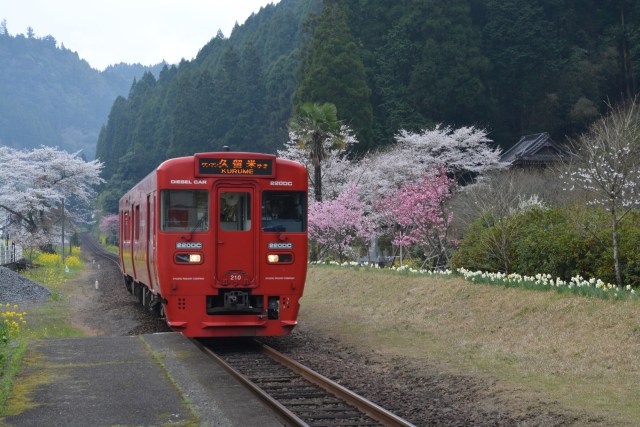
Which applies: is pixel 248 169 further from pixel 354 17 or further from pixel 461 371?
pixel 354 17

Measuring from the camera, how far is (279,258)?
13742 millimetres

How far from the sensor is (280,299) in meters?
13.8

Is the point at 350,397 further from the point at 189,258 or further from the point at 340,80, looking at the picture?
the point at 340,80

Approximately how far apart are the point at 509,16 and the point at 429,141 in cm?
1570

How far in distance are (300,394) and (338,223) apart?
1052 inches

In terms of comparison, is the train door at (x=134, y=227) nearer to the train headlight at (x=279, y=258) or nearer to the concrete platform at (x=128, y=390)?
the concrete platform at (x=128, y=390)

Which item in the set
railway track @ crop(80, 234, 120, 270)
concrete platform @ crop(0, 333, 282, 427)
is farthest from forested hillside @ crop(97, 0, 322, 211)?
concrete platform @ crop(0, 333, 282, 427)

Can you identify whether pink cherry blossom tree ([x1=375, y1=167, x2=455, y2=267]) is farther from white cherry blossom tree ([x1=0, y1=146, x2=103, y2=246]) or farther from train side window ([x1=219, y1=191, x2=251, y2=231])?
white cherry blossom tree ([x1=0, y1=146, x2=103, y2=246])

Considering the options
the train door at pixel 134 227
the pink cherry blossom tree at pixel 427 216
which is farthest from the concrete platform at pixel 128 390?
the pink cherry blossom tree at pixel 427 216

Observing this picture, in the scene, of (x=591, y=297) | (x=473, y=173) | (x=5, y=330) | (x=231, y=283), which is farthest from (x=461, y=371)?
(x=473, y=173)

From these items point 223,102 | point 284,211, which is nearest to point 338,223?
point 284,211

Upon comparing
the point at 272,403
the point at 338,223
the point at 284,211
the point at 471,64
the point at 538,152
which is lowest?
the point at 272,403

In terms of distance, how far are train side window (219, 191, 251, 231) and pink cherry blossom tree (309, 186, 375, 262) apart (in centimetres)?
2140

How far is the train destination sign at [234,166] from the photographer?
1349 cm
